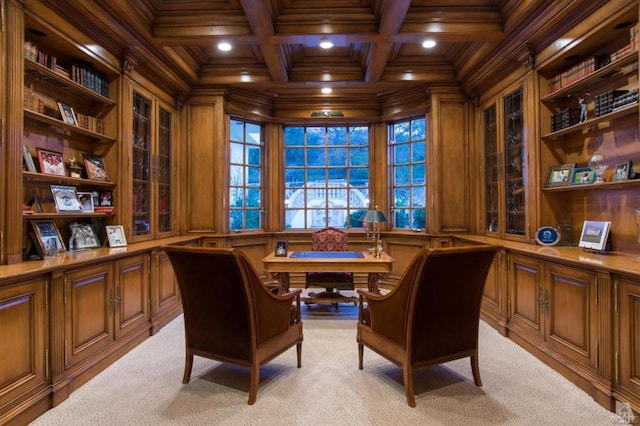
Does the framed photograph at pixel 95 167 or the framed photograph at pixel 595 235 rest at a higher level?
the framed photograph at pixel 95 167

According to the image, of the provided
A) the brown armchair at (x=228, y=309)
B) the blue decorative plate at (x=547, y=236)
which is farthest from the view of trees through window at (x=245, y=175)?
the blue decorative plate at (x=547, y=236)

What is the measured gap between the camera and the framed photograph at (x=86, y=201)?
302 centimetres

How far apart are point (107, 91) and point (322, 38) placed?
2.23 meters

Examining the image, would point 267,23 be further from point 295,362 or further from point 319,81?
point 295,362

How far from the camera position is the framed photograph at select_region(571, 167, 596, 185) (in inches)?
112

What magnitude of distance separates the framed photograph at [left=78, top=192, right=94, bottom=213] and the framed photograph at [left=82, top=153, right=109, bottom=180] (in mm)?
165

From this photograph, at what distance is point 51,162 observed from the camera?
8.95 feet

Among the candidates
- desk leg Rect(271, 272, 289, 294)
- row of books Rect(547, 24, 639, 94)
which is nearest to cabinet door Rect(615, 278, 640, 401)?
row of books Rect(547, 24, 639, 94)

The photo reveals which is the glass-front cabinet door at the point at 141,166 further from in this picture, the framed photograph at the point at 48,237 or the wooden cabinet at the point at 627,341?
the wooden cabinet at the point at 627,341

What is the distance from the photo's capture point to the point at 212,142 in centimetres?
467

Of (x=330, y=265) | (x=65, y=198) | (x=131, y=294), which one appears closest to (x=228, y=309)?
(x=131, y=294)

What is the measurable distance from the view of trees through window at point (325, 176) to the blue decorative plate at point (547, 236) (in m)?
2.75

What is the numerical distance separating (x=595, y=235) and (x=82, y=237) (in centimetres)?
438

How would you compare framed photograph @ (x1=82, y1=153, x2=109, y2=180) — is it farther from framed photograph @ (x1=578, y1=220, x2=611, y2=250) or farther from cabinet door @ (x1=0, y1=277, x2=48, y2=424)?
framed photograph @ (x1=578, y1=220, x2=611, y2=250)
